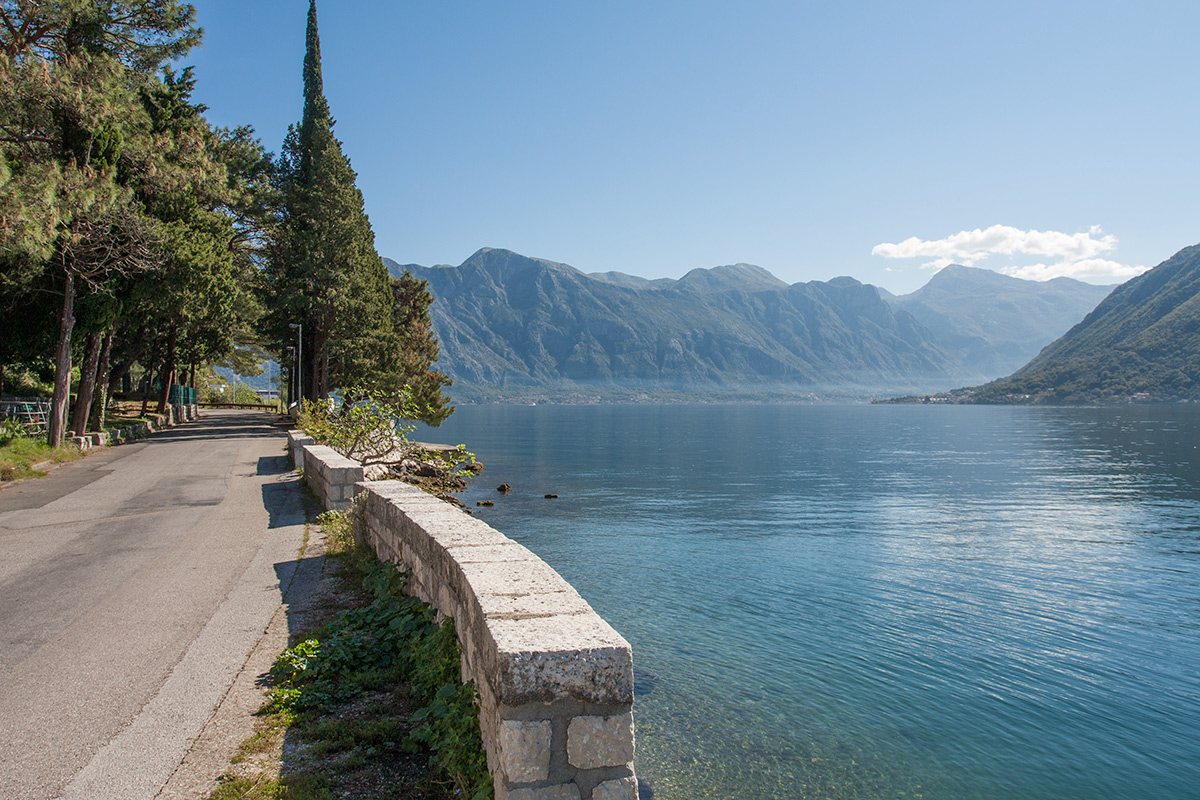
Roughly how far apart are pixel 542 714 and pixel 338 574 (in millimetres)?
6347

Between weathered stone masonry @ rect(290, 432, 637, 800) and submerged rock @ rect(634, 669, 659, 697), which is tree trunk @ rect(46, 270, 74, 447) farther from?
weathered stone masonry @ rect(290, 432, 637, 800)

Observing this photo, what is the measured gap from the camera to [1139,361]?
550 ft

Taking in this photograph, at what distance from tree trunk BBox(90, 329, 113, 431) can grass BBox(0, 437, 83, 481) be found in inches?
267

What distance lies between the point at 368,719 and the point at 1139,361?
8037 inches

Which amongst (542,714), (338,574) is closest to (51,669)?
(338,574)

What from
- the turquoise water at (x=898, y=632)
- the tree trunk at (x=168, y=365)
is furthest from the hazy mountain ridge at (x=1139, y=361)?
the tree trunk at (x=168, y=365)

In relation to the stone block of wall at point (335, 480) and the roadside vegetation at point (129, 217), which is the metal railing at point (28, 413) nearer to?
the roadside vegetation at point (129, 217)

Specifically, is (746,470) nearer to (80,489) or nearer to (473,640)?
(80,489)

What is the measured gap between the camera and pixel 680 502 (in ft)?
114

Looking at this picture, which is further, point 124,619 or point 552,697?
point 124,619

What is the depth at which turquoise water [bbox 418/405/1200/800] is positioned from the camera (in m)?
9.23

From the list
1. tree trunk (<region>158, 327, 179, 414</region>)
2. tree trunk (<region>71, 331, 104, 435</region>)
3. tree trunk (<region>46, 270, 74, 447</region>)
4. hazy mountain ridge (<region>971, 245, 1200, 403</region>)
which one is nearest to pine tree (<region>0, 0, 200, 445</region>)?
tree trunk (<region>46, 270, 74, 447</region>)

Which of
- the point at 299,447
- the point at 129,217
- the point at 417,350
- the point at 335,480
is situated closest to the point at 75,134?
the point at 129,217

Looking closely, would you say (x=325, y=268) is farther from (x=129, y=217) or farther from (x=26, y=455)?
(x=26, y=455)
